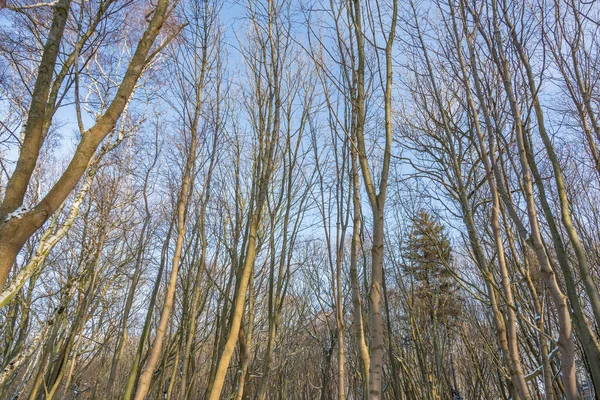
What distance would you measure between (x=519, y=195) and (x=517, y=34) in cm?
204

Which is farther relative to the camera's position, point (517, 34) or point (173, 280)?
point (173, 280)

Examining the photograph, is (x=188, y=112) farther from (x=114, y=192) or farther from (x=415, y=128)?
(x=114, y=192)

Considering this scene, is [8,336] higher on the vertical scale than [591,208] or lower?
lower

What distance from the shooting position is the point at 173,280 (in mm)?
3086

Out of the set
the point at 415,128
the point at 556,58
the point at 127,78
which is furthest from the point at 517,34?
the point at 127,78

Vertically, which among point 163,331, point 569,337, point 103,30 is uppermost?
point 103,30

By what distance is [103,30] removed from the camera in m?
4.49

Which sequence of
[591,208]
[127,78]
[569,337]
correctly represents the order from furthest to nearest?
[591,208]
[127,78]
[569,337]

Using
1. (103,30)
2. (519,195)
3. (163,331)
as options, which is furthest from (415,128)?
(103,30)

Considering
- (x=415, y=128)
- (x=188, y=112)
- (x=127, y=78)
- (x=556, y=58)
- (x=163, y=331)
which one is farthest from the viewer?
(x=415, y=128)

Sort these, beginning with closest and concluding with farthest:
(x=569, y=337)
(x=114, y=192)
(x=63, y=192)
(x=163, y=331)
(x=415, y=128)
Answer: (x=569, y=337), (x=63, y=192), (x=163, y=331), (x=415, y=128), (x=114, y=192)

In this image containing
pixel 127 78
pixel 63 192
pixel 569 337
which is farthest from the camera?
pixel 127 78

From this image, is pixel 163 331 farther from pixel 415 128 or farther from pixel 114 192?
pixel 114 192

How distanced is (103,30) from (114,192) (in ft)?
15.1
